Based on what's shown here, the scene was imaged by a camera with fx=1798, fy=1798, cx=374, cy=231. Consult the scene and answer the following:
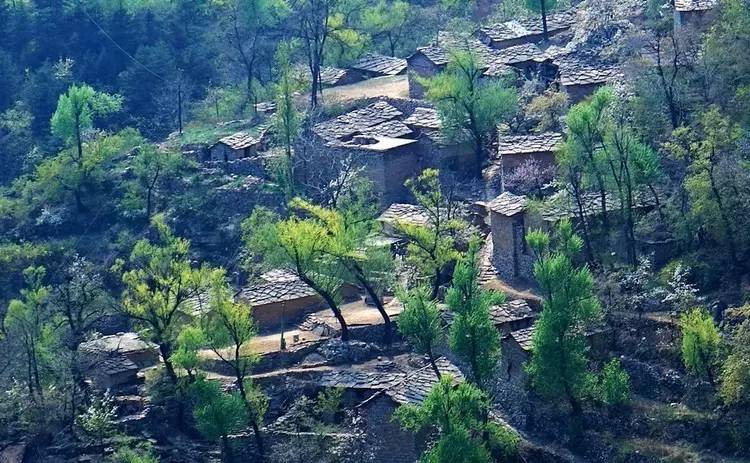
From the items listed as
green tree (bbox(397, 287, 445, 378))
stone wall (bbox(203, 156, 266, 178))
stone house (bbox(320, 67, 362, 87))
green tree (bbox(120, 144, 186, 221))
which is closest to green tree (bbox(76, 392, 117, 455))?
green tree (bbox(397, 287, 445, 378))

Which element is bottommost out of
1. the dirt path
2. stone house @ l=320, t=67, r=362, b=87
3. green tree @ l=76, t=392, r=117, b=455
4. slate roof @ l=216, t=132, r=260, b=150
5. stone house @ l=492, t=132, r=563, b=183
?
green tree @ l=76, t=392, r=117, b=455

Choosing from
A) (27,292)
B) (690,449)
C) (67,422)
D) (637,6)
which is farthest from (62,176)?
(690,449)

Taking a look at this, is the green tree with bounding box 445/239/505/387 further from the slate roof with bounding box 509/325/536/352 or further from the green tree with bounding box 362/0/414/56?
the green tree with bounding box 362/0/414/56

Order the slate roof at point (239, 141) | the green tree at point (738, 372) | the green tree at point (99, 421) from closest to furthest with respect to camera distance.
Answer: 1. the green tree at point (738, 372)
2. the green tree at point (99, 421)
3. the slate roof at point (239, 141)

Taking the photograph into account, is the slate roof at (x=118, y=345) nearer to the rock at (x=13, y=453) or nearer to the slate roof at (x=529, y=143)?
the rock at (x=13, y=453)

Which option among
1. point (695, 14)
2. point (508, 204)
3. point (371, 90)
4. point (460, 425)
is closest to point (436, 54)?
point (371, 90)

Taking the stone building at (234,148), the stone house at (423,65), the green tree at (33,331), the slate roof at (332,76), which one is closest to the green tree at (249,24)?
the slate roof at (332,76)

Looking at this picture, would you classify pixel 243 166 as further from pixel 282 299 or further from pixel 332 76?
pixel 282 299
